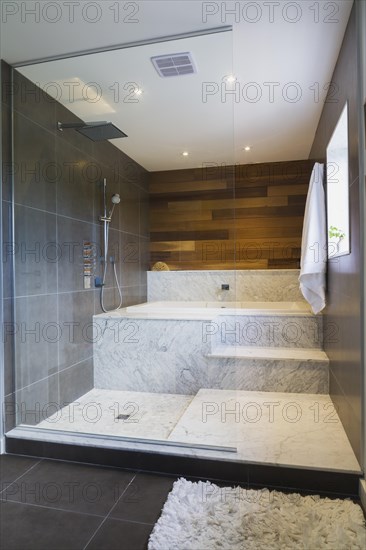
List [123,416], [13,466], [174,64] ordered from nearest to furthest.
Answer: [13,466]
[174,64]
[123,416]

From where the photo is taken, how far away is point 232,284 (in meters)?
3.88

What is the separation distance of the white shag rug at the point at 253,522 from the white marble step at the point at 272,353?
43.4 inches

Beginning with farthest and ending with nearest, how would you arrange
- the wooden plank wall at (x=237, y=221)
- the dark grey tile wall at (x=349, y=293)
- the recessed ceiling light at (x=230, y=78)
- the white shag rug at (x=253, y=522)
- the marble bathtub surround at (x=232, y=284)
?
1. the wooden plank wall at (x=237, y=221)
2. the marble bathtub surround at (x=232, y=284)
3. the recessed ceiling light at (x=230, y=78)
4. the dark grey tile wall at (x=349, y=293)
5. the white shag rug at (x=253, y=522)

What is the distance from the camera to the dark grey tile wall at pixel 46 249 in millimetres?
2324

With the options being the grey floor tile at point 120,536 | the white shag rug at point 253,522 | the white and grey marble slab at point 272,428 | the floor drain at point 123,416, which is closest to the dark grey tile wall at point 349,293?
the white and grey marble slab at point 272,428

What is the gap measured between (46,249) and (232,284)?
2.08 m

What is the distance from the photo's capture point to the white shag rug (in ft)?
4.61

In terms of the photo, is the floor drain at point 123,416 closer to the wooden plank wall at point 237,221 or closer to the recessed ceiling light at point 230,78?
Answer: the wooden plank wall at point 237,221

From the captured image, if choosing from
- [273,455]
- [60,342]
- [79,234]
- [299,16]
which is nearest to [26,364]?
[60,342]

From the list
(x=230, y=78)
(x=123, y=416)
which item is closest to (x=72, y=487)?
(x=123, y=416)

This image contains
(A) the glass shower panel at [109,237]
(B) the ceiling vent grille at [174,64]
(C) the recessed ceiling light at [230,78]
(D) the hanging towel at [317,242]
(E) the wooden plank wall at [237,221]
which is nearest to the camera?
(B) the ceiling vent grille at [174,64]

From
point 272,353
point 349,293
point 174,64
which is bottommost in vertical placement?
point 272,353

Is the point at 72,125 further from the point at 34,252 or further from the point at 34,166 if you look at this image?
the point at 34,252

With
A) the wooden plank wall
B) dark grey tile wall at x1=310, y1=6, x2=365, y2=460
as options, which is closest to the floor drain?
dark grey tile wall at x1=310, y1=6, x2=365, y2=460
